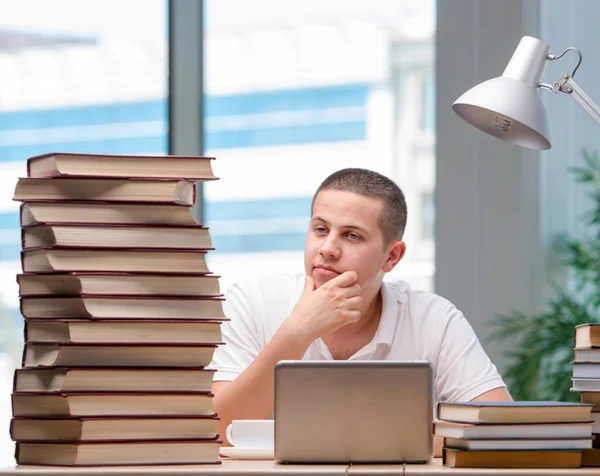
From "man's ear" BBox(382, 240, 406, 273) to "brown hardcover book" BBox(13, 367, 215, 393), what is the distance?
41.0 inches

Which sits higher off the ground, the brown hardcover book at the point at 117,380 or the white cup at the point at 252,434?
the brown hardcover book at the point at 117,380

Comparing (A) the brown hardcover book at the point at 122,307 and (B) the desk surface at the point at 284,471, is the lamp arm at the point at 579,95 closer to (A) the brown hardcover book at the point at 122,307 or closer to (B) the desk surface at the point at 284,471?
(B) the desk surface at the point at 284,471

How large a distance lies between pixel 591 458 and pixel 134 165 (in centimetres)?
81

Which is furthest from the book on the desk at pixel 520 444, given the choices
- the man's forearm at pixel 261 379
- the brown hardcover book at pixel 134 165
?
the man's forearm at pixel 261 379

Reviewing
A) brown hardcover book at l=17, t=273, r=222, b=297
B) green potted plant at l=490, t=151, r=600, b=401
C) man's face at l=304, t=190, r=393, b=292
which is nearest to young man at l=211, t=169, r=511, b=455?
man's face at l=304, t=190, r=393, b=292

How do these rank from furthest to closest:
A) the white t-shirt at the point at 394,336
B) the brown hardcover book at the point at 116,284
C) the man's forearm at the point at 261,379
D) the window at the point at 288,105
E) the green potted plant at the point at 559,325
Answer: the window at the point at 288,105 < the green potted plant at the point at 559,325 < the white t-shirt at the point at 394,336 < the man's forearm at the point at 261,379 < the brown hardcover book at the point at 116,284

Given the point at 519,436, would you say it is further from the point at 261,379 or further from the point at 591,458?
the point at 261,379

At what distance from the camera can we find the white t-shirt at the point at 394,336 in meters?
2.42

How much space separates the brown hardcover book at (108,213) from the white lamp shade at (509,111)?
1.90ft

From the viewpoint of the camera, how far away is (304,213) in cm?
442

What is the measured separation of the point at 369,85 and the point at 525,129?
2.56 metres

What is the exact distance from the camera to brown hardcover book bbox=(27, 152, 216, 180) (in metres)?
1.56

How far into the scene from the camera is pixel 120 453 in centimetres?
149

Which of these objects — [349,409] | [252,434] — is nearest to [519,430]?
[349,409]
